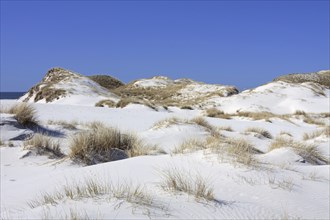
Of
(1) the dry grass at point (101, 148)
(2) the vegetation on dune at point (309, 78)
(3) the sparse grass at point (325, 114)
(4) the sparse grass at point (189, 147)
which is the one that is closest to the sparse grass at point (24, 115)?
(1) the dry grass at point (101, 148)

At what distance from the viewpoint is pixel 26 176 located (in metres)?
5.47

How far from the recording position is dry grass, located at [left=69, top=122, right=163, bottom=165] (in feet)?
20.5

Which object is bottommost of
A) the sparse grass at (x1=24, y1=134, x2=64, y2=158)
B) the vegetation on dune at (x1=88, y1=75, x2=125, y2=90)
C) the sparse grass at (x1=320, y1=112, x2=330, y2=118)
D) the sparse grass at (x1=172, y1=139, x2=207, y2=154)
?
the sparse grass at (x1=320, y1=112, x2=330, y2=118)

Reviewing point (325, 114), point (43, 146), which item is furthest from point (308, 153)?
point (325, 114)

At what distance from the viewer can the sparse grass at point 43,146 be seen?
6719 mm

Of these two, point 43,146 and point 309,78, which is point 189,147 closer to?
point 43,146

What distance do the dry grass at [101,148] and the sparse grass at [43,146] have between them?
1.78 ft

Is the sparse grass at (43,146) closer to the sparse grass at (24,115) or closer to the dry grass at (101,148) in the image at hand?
the dry grass at (101,148)

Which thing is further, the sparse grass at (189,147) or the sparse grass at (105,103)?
the sparse grass at (105,103)

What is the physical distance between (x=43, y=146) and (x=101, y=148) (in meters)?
1.08

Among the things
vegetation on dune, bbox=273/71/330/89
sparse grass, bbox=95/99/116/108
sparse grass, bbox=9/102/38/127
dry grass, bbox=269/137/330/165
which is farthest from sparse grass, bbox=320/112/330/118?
sparse grass, bbox=9/102/38/127

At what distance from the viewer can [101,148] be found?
21.4ft

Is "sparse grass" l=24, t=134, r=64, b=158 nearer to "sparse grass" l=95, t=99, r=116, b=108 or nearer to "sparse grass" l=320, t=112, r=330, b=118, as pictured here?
"sparse grass" l=95, t=99, r=116, b=108

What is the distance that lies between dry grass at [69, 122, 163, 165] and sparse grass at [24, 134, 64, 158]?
54 centimetres
